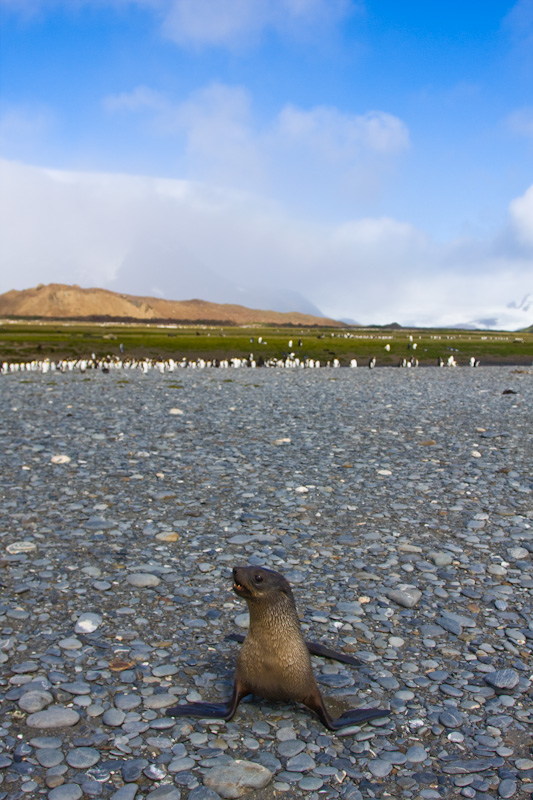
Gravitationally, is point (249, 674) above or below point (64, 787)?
above

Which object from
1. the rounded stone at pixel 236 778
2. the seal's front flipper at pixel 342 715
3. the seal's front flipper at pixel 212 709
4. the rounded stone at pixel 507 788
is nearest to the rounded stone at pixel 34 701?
the seal's front flipper at pixel 212 709

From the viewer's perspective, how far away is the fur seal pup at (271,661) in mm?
4488

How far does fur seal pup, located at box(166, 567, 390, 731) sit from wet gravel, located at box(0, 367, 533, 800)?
0.48ft

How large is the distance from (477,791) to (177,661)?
259cm

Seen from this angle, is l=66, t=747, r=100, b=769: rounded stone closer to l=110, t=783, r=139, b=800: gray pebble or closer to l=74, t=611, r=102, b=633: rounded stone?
l=110, t=783, r=139, b=800: gray pebble

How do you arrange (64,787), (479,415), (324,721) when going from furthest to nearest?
(479,415), (324,721), (64,787)

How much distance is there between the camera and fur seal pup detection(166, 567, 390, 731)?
14.7 feet

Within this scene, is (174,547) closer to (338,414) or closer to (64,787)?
(64,787)

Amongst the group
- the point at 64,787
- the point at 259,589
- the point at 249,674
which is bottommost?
the point at 64,787

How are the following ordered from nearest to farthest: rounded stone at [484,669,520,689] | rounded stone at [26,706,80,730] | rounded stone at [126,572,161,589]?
rounded stone at [26,706,80,730]
rounded stone at [484,669,520,689]
rounded stone at [126,572,161,589]

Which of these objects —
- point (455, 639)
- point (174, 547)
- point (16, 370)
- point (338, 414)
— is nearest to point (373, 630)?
point (455, 639)

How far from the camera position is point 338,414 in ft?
60.4

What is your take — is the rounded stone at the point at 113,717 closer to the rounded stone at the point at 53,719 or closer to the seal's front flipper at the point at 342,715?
the rounded stone at the point at 53,719

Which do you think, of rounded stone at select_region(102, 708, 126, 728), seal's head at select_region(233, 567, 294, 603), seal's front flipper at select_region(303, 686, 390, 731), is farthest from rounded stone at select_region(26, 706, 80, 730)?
seal's front flipper at select_region(303, 686, 390, 731)
